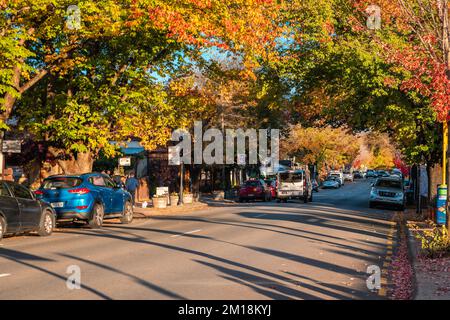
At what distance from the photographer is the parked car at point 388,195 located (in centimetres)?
3878

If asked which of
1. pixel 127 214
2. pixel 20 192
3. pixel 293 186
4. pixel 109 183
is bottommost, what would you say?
pixel 127 214

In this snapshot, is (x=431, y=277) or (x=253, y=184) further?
(x=253, y=184)

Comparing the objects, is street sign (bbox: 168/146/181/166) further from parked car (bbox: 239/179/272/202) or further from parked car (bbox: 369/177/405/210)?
parked car (bbox: 239/179/272/202)

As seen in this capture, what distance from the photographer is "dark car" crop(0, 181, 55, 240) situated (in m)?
17.8

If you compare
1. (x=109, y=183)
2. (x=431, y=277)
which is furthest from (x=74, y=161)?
(x=431, y=277)

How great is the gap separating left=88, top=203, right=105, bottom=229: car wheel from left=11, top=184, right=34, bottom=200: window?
3532 millimetres

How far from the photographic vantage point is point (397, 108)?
2523 cm

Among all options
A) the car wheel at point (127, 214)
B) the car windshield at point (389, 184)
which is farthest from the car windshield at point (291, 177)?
the car wheel at point (127, 214)

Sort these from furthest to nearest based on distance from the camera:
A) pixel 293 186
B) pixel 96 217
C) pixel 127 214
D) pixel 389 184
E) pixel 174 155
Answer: pixel 293 186
pixel 389 184
pixel 174 155
pixel 127 214
pixel 96 217

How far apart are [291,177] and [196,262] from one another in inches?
1269

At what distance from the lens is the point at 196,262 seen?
1348cm

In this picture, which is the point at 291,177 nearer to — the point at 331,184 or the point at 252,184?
the point at 252,184

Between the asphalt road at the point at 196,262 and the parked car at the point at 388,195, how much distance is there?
16.1m

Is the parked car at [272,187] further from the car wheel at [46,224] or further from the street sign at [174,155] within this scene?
the car wheel at [46,224]
